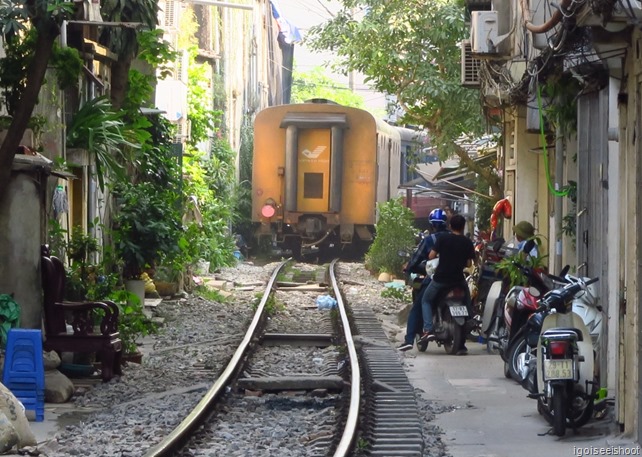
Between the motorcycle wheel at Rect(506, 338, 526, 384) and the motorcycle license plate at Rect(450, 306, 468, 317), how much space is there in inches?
92.0

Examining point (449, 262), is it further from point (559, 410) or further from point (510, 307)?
point (559, 410)

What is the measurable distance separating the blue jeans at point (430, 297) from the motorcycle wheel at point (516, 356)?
255 cm

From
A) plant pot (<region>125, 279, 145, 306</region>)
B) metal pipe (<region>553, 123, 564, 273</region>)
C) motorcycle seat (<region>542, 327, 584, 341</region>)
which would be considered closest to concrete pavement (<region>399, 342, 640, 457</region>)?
motorcycle seat (<region>542, 327, 584, 341</region>)

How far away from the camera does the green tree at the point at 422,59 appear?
76.5 ft

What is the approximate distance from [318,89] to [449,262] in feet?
205

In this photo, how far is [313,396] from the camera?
35.4 ft

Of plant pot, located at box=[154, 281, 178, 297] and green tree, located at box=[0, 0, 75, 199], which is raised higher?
green tree, located at box=[0, 0, 75, 199]

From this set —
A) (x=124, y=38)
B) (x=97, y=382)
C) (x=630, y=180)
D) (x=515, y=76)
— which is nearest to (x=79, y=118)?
(x=124, y=38)

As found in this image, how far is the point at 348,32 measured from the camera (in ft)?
79.6

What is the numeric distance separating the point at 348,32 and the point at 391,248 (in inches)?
175

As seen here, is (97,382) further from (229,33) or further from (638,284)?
(229,33)

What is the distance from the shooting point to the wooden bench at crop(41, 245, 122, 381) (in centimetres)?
1107

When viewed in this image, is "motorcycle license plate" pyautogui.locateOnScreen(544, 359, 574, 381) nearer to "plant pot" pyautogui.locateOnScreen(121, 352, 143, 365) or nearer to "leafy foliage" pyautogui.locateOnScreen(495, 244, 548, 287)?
"leafy foliage" pyautogui.locateOnScreen(495, 244, 548, 287)

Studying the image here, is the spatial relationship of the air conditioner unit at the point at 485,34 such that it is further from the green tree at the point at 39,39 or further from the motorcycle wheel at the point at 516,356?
the green tree at the point at 39,39
